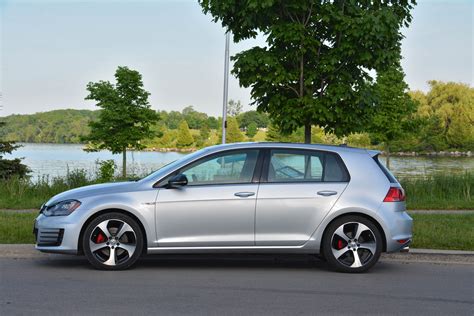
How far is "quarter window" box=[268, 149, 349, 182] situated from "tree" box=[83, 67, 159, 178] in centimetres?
3330

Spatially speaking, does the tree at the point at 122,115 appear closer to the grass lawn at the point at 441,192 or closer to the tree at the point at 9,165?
the tree at the point at 9,165

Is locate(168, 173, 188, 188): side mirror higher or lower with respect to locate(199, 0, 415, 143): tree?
lower

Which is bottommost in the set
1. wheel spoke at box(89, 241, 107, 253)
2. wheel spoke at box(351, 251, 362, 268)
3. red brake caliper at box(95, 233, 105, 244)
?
A: wheel spoke at box(351, 251, 362, 268)

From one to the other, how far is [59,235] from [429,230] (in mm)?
6041

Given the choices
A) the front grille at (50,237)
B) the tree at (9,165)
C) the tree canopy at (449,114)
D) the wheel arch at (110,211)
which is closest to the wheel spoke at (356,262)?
the wheel arch at (110,211)

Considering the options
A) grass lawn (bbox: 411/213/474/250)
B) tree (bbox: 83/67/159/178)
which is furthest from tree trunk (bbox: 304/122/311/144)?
tree (bbox: 83/67/159/178)

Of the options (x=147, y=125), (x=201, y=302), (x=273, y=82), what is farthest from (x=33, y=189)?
(x=147, y=125)

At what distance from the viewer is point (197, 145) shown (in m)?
108

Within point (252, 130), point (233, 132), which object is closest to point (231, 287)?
point (233, 132)

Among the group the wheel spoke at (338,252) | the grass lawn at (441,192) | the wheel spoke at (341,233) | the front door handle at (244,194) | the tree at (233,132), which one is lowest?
the wheel spoke at (338,252)

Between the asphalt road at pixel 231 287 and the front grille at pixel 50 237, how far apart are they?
335 mm

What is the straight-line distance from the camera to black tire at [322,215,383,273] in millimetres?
8328

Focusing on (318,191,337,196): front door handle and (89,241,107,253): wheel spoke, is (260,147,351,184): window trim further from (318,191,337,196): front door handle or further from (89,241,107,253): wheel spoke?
(89,241,107,253): wheel spoke

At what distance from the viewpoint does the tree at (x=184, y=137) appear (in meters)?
102
